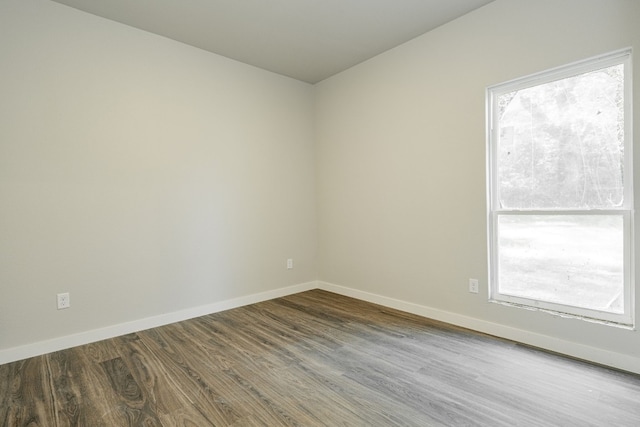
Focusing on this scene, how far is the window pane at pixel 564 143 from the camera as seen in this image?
2199mm

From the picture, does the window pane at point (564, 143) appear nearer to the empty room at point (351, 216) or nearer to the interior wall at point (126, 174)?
the empty room at point (351, 216)

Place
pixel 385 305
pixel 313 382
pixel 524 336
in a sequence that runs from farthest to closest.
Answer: pixel 385 305
pixel 524 336
pixel 313 382

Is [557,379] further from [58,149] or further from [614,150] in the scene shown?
[58,149]

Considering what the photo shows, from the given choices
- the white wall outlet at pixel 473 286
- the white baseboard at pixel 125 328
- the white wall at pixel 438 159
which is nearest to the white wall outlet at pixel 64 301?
the white baseboard at pixel 125 328

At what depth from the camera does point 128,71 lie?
293 cm

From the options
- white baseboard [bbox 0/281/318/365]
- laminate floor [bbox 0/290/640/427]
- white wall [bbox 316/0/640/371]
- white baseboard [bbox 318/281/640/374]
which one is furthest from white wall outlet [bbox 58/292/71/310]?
white baseboard [bbox 318/281/640/374]

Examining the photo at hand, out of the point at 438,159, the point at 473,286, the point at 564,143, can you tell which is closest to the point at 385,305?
the point at 473,286

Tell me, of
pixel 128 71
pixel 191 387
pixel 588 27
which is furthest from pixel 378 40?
pixel 191 387

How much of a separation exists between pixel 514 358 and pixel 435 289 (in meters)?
0.92

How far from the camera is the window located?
2.18 m

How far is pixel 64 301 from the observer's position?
8.56ft

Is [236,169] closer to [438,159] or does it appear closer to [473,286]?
[438,159]

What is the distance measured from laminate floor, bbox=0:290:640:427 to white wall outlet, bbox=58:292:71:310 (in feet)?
1.17

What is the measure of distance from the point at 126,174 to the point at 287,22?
1.98 m
